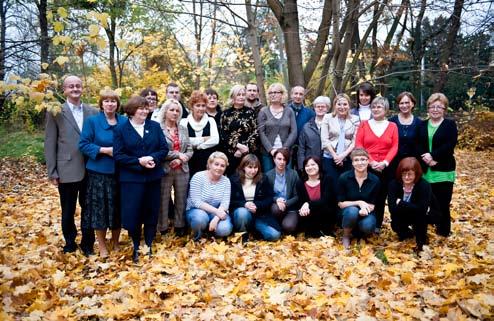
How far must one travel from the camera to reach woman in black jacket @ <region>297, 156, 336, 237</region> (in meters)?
5.12

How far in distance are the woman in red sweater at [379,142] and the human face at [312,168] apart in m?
0.61

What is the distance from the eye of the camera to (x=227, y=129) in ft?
18.3

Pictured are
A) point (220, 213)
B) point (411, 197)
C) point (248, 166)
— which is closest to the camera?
point (411, 197)

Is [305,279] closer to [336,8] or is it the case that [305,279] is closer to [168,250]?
[168,250]

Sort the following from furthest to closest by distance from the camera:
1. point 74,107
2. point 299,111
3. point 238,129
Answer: point 299,111
point 238,129
point 74,107

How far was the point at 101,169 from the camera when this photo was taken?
453cm

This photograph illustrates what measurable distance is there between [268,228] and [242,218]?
348 millimetres

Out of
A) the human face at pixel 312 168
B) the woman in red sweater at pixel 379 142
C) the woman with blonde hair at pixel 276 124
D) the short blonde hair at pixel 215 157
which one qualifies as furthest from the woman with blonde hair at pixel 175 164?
the woman in red sweater at pixel 379 142

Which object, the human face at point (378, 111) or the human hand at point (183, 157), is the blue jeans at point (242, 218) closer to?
the human hand at point (183, 157)

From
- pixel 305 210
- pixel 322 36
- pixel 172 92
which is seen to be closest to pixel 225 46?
pixel 322 36

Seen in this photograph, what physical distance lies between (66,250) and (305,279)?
2.81 m

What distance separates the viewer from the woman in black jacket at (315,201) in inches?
202

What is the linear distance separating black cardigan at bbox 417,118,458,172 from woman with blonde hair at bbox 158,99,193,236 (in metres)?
2.84

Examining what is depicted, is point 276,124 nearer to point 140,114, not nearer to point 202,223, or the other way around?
point 202,223
